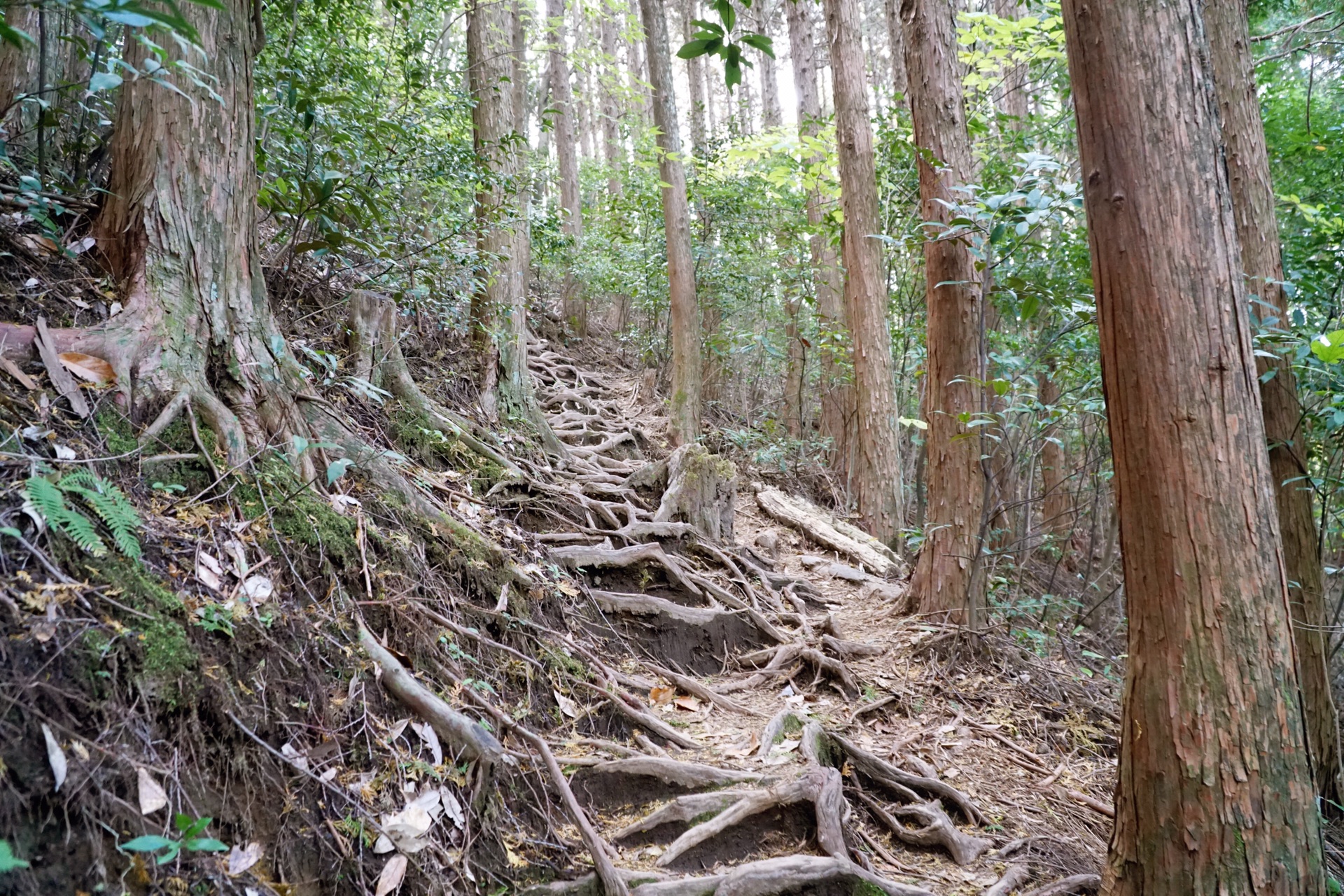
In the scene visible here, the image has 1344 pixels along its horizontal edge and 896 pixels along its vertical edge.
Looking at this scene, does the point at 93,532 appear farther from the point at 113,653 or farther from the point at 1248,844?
the point at 1248,844

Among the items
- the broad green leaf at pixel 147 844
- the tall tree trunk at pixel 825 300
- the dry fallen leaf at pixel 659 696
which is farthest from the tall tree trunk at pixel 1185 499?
the tall tree trunk at pixel 825 300

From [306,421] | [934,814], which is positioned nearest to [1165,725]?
[934,814]

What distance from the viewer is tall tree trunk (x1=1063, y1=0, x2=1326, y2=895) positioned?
2.35 meters

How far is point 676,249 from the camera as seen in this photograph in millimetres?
9234

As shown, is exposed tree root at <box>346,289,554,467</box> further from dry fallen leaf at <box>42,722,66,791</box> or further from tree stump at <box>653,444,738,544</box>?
dry fallen leaf at <box>42,722,66,791</box>

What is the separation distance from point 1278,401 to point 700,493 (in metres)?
3.99

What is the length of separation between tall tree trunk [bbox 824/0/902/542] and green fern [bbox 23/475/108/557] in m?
7.21

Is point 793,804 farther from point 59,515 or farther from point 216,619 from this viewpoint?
point 59,515

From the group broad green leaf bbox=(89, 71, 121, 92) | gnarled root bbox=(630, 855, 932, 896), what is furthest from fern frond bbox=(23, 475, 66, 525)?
gnarled root bbox=(630, 855, 932, 896)

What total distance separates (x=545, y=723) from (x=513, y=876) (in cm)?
92

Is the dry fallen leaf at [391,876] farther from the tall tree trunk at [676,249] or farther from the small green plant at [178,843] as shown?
the tall tree trunk at [676,249]

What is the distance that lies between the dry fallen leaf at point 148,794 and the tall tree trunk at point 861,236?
734cm

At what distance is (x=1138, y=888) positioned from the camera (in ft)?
8.14

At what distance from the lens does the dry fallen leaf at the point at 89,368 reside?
100 inches
